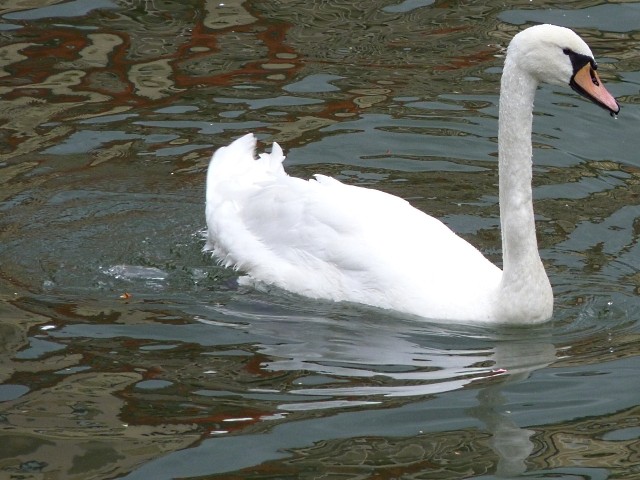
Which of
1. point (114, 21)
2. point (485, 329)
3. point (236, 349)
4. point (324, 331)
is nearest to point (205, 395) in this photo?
point (236, 349)

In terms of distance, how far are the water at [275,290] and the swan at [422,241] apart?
0.13 metres

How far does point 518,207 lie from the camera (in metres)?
7.32

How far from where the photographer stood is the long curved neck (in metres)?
7.16

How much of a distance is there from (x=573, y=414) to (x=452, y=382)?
0.63m

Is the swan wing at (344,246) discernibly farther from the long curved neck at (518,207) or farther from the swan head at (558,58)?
the swan head at (558,58)

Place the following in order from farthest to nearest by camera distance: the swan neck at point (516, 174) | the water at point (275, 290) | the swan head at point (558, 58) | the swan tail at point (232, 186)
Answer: the swan tail at point (232, 186) → the swan neck at point (516, 174) → the swan head at point (558, 58) → the water at point (275, 290)

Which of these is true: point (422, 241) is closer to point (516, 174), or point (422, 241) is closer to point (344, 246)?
point (344, 246)

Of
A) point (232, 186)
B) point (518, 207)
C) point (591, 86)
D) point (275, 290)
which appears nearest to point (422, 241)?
point (518, 207)

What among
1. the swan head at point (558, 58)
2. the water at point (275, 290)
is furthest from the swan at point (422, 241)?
the water at point (275, 290)

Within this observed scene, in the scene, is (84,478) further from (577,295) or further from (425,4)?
(425,4)

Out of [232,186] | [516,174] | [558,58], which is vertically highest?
[558,58]

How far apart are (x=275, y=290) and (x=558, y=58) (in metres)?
2.20

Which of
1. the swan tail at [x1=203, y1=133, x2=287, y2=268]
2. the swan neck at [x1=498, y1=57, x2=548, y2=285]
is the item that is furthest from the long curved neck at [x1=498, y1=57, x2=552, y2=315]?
the swan tail at [x1=203, y1=133, x2=287, y2=268]

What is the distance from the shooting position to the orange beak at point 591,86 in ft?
23.0
